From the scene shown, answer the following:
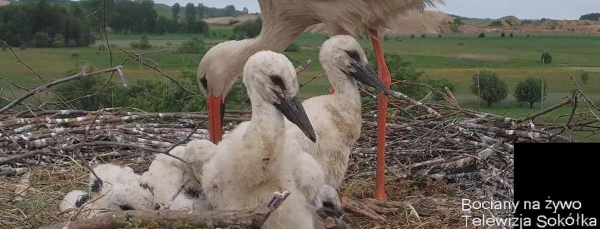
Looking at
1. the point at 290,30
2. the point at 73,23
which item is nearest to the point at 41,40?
the point at 73,23

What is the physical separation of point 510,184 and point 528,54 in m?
7.63

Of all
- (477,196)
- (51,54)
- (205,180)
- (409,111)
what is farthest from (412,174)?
(51,54)

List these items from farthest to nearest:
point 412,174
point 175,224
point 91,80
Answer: point 91,80 < point 412,174 < point 175,224

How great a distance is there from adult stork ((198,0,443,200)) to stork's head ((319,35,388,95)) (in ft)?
1.87

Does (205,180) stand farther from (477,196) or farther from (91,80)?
(91,80)

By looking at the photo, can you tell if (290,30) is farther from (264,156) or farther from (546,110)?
(264,156)

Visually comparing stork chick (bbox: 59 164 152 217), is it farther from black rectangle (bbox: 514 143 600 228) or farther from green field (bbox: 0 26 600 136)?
black rectangle (bbox: 514 143 600 228)

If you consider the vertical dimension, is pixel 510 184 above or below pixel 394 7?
below

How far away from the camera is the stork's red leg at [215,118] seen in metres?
4.23

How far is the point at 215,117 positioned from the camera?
430 centimetres

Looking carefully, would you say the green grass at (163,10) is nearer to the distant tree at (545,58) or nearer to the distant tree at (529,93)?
the distant tree at (529,93)

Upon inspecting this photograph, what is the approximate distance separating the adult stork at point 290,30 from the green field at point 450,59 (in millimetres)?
169

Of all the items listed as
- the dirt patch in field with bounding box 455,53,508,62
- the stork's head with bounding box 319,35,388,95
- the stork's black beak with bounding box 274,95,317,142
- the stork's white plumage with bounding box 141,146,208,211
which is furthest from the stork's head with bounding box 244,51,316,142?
the dirt patch in field with bounding box 455,53,508,62

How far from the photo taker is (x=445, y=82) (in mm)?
6891
